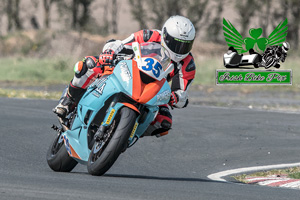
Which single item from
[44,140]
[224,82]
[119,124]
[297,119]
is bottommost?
[224,82]

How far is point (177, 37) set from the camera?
773 cm

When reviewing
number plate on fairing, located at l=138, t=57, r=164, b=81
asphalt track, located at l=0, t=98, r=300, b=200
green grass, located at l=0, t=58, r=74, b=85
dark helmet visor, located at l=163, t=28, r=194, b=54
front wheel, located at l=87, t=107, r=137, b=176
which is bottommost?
green grass, located at l=0, t=58, r=74, b=85

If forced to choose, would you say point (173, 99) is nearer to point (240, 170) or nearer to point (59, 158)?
point (59, 158)

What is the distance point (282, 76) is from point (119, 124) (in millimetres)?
21982

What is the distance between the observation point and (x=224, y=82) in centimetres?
2831

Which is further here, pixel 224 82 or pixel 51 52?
pixel 51 52

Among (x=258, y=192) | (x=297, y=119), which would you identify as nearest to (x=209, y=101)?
(x=297, y=119)

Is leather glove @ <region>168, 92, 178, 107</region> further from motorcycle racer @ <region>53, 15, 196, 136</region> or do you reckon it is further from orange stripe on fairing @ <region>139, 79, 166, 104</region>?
orange stripe on fairing @ <region>139, 79, 166, 104</region>

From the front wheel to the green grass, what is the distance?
893 inches

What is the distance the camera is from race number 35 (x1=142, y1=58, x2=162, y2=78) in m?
7.42

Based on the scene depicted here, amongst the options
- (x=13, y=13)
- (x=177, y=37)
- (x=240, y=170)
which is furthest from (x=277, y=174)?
(x=13, y=13)

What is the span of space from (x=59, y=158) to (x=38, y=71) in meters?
24.9

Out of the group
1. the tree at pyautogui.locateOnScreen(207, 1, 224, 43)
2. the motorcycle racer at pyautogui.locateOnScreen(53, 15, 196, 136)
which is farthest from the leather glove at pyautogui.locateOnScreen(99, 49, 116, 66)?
the tree at pyautogui.locateOnScreen(207, 1, 224, 43)

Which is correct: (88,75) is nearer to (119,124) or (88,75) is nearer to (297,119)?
(119,124)
